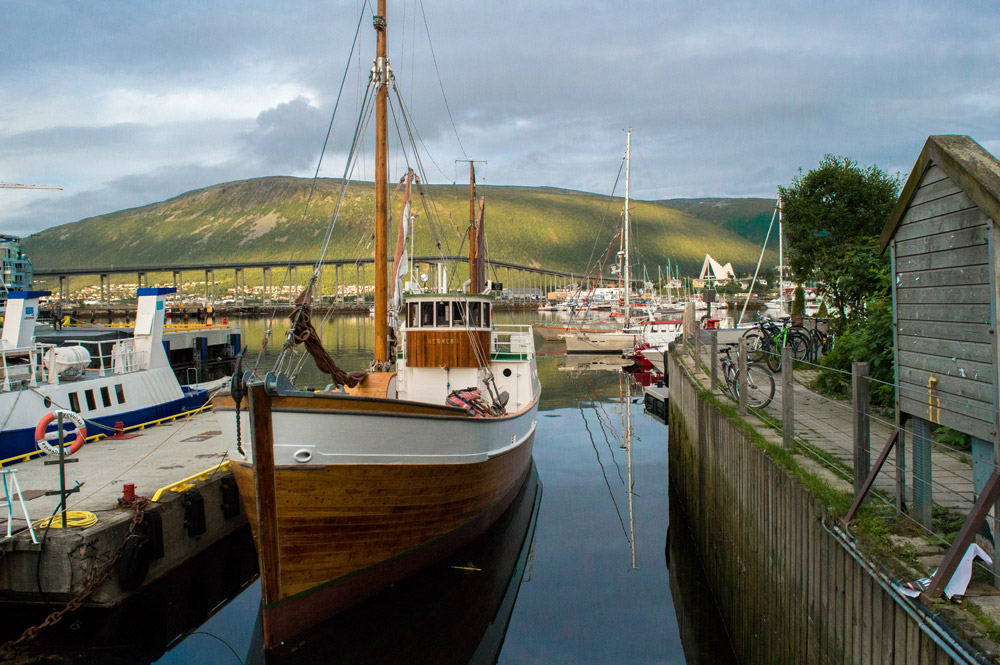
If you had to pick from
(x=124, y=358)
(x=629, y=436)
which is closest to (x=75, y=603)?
(x=124, y=358)

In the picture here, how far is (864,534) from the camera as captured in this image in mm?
5543

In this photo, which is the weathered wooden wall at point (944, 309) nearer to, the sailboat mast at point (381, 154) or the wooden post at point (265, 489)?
the wooden post at point (265, 489)

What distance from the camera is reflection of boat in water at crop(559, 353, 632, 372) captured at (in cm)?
4812

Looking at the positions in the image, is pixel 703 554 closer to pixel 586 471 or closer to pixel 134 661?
pixel 586 471

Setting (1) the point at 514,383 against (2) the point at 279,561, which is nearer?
(2) the point at 279,561

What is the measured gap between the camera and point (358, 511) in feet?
34.2

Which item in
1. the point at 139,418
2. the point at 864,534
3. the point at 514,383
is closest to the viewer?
the point at 864,534

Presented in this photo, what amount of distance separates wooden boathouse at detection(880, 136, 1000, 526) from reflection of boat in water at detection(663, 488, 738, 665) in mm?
5564

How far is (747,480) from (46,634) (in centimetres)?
1062

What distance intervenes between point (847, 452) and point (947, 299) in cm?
428

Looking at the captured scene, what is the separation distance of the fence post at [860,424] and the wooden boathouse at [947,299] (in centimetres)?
35

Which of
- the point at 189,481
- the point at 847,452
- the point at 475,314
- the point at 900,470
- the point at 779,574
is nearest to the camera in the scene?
the point at 900,470

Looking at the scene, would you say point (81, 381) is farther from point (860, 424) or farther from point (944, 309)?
point (944, 309)

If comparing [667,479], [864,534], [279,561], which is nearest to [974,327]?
[864,534]
